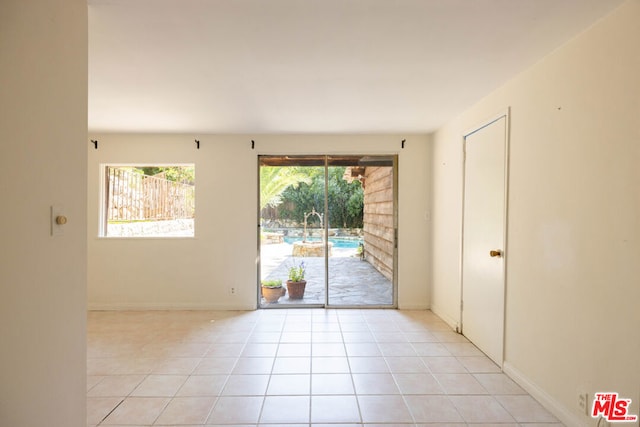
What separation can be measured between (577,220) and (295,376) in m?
2.15

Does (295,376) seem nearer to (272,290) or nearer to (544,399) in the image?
(544,399)

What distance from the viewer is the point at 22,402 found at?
1242mm

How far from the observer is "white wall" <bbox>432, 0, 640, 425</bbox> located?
1635mm

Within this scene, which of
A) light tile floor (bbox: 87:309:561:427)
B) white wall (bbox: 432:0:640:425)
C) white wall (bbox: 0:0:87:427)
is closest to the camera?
white wall (bbox: 0:0:87:427)

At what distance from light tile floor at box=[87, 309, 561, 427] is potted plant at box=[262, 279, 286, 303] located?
592mm

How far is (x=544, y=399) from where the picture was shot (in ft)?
7.23

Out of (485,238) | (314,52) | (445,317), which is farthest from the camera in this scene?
(445,317)

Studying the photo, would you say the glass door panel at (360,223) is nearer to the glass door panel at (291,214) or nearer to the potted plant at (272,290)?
the glass door panel at (291,214)

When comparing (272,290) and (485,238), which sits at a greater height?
(485,238)

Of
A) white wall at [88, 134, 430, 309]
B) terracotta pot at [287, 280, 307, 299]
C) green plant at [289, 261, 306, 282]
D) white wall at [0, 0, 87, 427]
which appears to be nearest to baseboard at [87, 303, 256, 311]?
white wall at [88, 134, 430, 309]

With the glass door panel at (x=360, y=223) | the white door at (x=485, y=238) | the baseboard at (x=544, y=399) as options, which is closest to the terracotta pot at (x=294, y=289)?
the glass door panel at (x=360, y=223)

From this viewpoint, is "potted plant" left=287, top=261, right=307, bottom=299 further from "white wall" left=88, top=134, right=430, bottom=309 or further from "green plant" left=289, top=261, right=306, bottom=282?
"white wall" left=88, top=134, right=430, bottom=309

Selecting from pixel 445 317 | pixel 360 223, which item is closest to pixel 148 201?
pixel 360 223

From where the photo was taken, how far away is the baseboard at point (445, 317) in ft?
11.9
